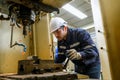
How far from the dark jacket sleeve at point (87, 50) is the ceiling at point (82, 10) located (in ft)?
9.56

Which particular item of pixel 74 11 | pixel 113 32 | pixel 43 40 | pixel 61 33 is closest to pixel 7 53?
Result: pixel 43 40

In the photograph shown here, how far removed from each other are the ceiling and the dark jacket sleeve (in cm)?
291

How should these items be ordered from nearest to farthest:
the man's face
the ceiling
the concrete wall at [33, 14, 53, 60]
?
1. the man's face
2. the concrete wall at [33, 14, 53, 60]
3. the ceiling

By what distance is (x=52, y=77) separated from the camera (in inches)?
36.6

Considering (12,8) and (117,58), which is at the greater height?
(12,8)

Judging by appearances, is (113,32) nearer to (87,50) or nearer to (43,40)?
(87,50)

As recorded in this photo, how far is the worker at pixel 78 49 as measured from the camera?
159 centimetres

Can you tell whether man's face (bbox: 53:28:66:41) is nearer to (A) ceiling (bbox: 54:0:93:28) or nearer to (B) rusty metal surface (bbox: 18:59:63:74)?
(B) rusty metal surface (bbox: 18:59:63:74)

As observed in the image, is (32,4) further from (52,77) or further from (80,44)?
(80,44)

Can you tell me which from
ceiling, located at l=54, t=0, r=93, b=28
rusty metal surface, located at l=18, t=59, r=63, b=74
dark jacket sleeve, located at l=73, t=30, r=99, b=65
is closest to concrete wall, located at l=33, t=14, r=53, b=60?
dark jacket sleeve, located at l=73, t=30, r=99, b=65

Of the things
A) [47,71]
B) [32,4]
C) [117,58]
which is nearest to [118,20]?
[117,58]

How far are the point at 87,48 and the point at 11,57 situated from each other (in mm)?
986

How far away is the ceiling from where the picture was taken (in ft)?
15.6

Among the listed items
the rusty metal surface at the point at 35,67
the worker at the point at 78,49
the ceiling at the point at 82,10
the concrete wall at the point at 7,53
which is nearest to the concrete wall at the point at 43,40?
the worker at the point at 78,49
